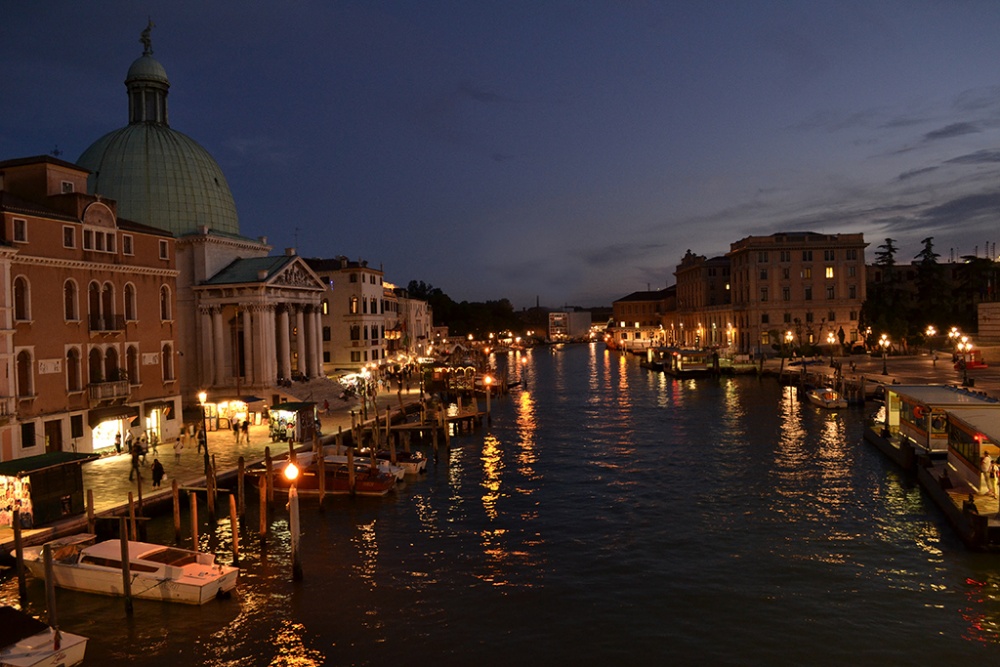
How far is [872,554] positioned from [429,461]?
80.4 feet

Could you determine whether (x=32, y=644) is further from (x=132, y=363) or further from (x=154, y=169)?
(x=154, y=169)

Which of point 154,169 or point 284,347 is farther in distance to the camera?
point 284,347

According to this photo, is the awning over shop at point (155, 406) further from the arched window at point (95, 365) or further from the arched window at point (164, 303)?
the arched window at point (164, 303)

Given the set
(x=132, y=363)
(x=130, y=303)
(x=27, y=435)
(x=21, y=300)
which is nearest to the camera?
(x=27, y=435)

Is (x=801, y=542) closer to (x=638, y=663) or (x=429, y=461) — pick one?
(x=638, y=663)

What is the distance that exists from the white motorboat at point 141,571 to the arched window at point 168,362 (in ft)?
62.9

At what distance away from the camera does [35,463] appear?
962 inches

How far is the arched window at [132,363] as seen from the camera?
3797 centimetres

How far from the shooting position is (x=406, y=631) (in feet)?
63.0

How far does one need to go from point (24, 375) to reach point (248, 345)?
22.6m

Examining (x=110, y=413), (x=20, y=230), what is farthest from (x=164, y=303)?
(x=20, y=230)

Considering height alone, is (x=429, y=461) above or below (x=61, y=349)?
below

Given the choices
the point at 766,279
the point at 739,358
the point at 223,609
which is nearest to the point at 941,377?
the point at 739,358

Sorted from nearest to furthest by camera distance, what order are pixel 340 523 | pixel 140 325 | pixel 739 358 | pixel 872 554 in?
1. pixel 872 554
2. pixel 340 523
3. pixel 140 325
4. pixel 739 358
